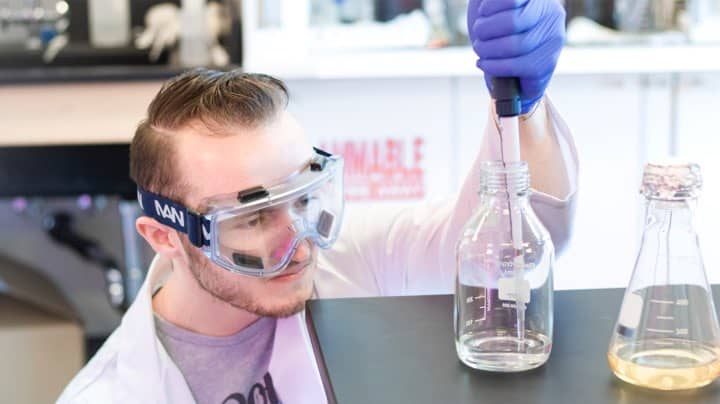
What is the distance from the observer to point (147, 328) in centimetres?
126

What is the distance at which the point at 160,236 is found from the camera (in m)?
1.34

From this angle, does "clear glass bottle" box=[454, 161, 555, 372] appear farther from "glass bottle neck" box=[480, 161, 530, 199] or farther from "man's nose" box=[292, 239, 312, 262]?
"man's nose" box=[292, 239, 312, 262]

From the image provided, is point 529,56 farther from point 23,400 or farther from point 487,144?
point 23,400

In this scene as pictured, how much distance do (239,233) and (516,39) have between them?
0.41m

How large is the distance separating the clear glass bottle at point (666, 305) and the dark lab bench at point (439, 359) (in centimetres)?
2

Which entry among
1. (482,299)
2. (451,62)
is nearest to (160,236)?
(482,299)

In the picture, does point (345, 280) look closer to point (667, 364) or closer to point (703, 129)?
point (667, 364)

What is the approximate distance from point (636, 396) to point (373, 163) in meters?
1.99

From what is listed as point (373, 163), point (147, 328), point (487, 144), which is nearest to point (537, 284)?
point (487, 144)

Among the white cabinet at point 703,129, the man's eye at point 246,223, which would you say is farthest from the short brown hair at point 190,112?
the white cabinet at point 703,129

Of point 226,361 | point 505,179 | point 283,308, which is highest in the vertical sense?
point 505,179

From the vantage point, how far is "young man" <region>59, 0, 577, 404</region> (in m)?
1.19

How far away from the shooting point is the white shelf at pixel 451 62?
104 inches

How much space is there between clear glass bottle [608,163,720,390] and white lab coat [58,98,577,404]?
0.34m
